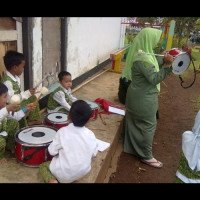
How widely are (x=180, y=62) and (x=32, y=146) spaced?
2259 mm

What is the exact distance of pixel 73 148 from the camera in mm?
2303

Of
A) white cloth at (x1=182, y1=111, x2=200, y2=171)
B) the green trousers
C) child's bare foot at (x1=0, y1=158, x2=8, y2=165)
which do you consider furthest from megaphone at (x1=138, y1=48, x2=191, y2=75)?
child's bare foot at (x1=0, y1=158, x2=8, y2=165)

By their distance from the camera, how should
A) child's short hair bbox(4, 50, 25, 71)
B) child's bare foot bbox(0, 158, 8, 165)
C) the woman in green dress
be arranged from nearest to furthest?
child's bare foot bbox(0, 158, 8, 165) → child's short hair bbox(4, 50, 25, 71) → the woman in green dress

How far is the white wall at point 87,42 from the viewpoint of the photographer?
5.24 metres

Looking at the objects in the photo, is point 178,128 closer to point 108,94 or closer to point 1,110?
point 108,94

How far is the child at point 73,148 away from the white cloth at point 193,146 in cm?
164

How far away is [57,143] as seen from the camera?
2.37m

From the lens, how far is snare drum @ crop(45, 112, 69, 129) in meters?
3.14

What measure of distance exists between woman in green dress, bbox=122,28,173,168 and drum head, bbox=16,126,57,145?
1.33 m

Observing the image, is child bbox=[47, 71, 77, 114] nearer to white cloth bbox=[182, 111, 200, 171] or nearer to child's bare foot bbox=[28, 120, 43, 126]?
child's bare foot bbox=[28, 120, 43, 126]

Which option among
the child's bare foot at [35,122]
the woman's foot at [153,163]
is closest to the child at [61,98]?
the child's bare foot at [35,122]

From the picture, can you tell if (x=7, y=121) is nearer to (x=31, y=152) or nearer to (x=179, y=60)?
(x=31, y=152)

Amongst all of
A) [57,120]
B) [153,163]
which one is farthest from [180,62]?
[57,120]

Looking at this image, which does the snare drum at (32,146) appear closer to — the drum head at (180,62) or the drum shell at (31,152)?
the drum shell at (31,152)
